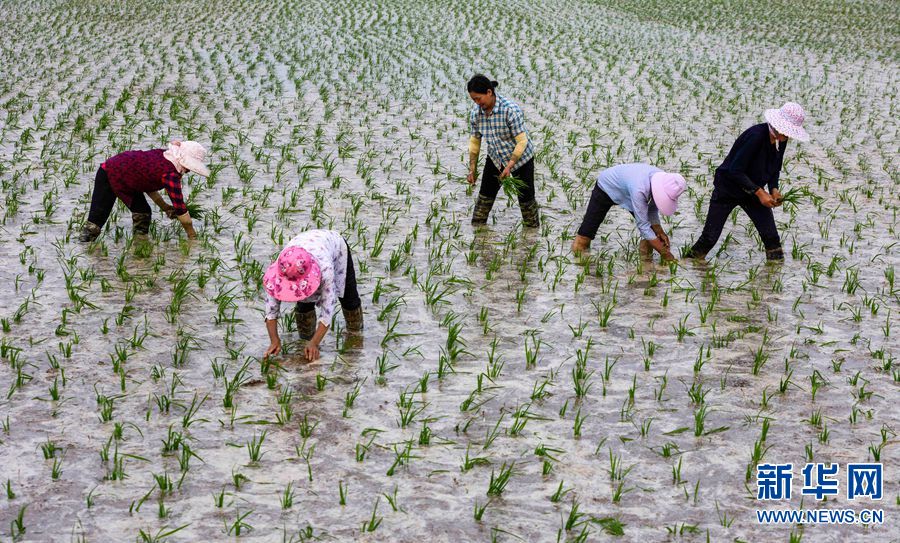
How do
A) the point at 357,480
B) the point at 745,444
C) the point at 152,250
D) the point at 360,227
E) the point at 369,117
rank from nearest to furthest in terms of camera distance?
1. the point at 357,480
2. the point at 745,444
3. the point at 152,250
4. the point at 360,227
5. the point at 369,117

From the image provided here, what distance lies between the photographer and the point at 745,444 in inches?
166

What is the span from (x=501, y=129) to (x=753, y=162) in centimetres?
176

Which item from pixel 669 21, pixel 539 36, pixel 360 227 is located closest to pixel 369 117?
pixel 360 227

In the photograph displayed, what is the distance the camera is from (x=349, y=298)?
16.9 ft

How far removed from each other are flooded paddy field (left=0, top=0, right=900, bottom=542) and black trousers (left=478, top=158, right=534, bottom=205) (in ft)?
0.99

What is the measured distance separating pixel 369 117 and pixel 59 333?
6.55 m

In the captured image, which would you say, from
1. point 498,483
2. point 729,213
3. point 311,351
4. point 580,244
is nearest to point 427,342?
point 311,351

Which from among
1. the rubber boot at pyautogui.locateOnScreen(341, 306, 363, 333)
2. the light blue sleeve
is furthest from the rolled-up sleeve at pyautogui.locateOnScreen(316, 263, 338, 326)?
the light blue sleeve

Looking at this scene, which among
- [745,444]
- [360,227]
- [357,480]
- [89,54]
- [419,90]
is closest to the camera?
[357,480]

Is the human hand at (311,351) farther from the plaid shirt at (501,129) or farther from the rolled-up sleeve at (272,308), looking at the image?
the plaid shirt at (501,129)

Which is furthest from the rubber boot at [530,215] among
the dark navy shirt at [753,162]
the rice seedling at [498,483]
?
the rice seedling at [498,483]

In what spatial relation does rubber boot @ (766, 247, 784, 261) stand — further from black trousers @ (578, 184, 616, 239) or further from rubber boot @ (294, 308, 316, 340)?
rubber boot @ (294, 308, 316, 340)

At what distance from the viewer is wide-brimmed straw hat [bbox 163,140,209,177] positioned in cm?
615

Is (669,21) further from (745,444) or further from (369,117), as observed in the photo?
(745,444)
